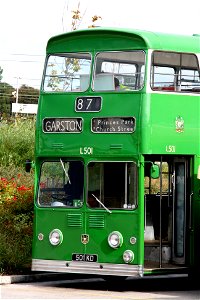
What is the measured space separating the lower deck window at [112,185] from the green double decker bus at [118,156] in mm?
18

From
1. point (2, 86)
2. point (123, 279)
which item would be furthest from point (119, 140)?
point (2, 86)

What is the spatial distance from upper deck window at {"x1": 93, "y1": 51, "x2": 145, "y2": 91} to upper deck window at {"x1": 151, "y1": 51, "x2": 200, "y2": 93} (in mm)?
270

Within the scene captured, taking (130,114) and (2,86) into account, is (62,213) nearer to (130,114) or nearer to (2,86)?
(130,114)

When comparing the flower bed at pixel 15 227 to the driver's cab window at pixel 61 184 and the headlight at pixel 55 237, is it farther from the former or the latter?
the driver's cab window at pixel 61 184

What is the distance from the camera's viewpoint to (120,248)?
20.9m

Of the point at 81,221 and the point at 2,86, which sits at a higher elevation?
the point at 2,86

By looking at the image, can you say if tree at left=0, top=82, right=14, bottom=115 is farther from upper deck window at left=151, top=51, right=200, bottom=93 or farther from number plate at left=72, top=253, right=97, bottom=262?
number plate at left=72, top=253, right=97, bottom=262

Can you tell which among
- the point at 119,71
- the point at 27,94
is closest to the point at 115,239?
the point at 119,71

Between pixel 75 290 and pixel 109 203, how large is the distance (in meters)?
1.73

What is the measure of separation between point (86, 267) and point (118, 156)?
210cm

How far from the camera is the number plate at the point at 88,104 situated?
69.5 feet

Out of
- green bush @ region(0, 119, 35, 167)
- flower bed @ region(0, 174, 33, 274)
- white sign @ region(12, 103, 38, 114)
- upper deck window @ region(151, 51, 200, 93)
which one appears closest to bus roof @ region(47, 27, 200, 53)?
upper deck window @ region(151, 51, 200, 93)

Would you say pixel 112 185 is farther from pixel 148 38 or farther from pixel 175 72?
pixel 148 38

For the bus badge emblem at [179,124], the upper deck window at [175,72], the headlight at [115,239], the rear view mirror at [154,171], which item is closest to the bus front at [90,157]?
the headlight at [115,239]
